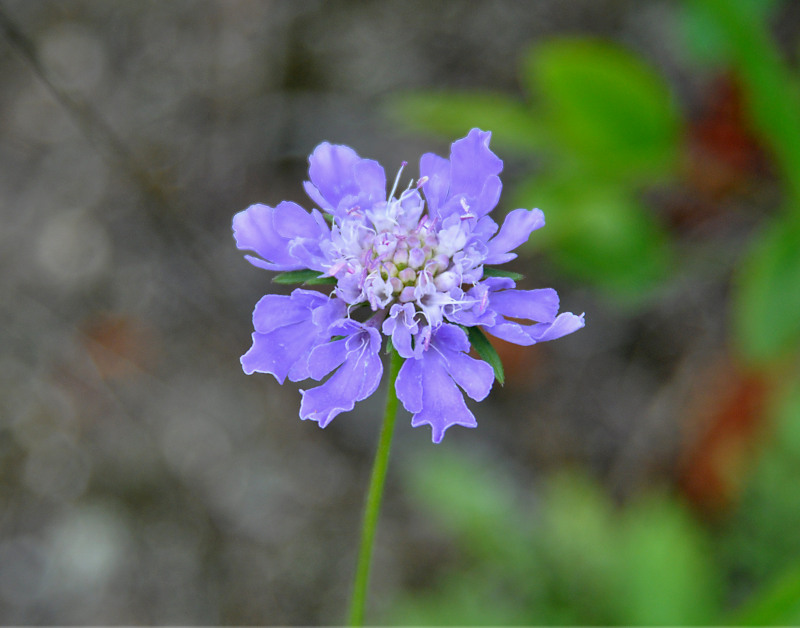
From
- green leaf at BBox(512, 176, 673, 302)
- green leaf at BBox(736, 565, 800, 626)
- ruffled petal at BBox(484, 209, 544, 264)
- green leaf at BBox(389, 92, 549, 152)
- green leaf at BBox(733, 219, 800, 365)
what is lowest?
green leaf at BBox(736, 565, 800, 626)

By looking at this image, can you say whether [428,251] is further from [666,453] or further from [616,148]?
[666,453]

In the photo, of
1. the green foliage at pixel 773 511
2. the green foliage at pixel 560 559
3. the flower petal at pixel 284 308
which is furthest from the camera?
the green foliage at pixel 773 511

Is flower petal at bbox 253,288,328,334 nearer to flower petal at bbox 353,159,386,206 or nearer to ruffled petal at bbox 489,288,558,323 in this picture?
flower petal at bbox 353,159,386,206

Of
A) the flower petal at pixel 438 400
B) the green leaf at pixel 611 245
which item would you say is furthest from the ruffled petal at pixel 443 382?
the green leaf at pixel 611 245

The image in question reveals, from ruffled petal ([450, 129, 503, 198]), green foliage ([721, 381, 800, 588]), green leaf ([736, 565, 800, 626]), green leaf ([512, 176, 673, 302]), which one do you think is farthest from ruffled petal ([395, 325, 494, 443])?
green foliage ([721, 381, 800, 588])

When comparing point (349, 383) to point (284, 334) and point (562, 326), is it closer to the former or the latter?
point (284, 334)

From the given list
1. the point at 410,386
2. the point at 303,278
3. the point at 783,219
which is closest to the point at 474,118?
the point at 783,219

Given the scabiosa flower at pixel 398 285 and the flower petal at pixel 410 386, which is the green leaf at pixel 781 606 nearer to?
the scabiosa flower at pixel 398 285
